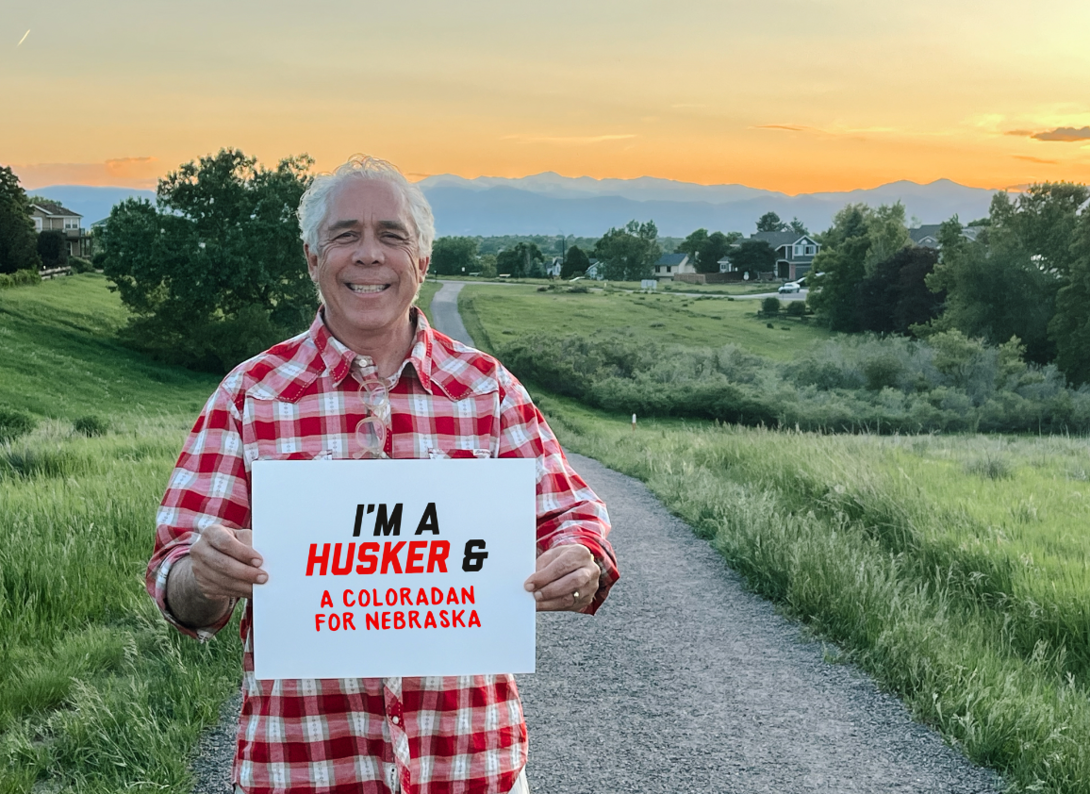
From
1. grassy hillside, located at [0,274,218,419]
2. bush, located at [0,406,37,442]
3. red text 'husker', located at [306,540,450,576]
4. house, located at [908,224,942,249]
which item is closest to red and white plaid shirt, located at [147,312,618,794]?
red text 'husker', located at [306,540,450,576]

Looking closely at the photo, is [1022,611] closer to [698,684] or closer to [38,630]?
[698,684]

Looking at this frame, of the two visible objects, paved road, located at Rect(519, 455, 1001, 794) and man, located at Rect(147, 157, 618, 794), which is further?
paved road, located at Rect(519, 455, 1001, 794)

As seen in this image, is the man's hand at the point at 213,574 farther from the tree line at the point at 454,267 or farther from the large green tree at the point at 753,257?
the large green tree at the point at 753,257

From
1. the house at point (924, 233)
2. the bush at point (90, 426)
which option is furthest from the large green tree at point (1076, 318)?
the bush at point (90, 426)

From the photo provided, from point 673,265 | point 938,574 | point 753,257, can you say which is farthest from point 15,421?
point 673,265

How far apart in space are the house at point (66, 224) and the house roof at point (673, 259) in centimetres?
5217

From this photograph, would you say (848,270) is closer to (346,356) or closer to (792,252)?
(792,252)

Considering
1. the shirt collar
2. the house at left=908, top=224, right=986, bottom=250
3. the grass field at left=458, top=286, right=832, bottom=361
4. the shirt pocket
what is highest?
the house at left=908, top=224, right=986, bottom=250

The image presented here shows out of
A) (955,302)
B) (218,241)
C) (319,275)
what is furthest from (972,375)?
(319,275)

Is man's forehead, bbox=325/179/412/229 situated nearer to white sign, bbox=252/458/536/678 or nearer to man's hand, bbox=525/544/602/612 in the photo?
white sign, bbox=252/458/536/678

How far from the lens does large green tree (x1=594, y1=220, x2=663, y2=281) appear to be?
86625 millimetres

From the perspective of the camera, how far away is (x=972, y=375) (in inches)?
1657

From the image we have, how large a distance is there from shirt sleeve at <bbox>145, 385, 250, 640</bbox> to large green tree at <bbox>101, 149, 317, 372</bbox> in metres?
39.7

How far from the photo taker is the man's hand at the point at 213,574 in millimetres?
1983
